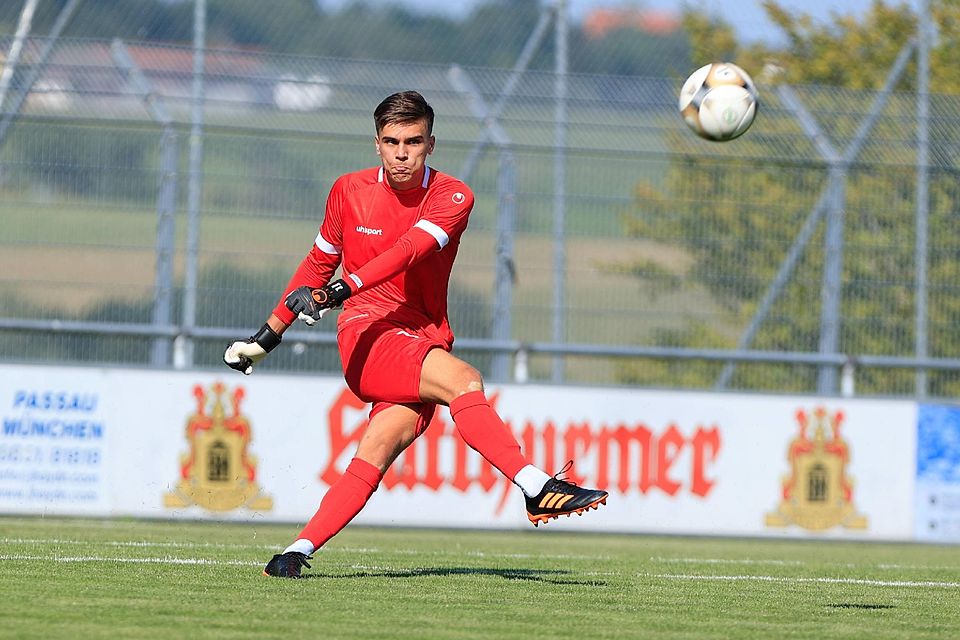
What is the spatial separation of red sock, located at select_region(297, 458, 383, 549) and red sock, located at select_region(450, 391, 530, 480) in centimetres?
50

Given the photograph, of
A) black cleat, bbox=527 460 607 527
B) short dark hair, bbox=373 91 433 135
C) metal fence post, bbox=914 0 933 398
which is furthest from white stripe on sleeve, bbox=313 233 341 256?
metal fence post, bbox=914 0 933 398

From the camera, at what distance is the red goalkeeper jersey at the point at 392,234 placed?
289 inches

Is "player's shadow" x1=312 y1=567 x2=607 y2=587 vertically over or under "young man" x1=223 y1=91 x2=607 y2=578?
under

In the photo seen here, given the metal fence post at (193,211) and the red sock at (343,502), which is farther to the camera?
the metal fence post at (193,211)

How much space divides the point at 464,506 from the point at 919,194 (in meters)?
5.10

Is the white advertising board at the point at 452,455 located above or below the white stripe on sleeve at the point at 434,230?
below

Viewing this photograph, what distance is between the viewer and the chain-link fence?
13852mm

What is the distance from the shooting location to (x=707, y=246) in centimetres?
1470

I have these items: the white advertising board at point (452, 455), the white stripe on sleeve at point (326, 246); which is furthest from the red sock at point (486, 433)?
the white advertising board at point (452, 455)

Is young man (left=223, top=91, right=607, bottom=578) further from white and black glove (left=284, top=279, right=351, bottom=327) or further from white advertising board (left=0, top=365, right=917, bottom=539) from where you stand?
white advertising board (left=0, top=365, right=917, bottom=539)

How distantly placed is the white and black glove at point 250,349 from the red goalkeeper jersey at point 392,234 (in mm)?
105

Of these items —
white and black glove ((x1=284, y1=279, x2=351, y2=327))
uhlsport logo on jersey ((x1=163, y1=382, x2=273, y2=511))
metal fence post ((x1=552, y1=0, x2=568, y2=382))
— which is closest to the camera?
white and black glove ((x1=284, y1=279, x2=351, y2=327))

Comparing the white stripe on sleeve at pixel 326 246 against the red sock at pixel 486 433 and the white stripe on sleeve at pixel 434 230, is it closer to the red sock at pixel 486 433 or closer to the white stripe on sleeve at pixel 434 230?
the white stripe on sleeve at pixel 434 230

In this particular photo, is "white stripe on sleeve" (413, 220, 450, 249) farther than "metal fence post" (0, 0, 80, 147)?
No
